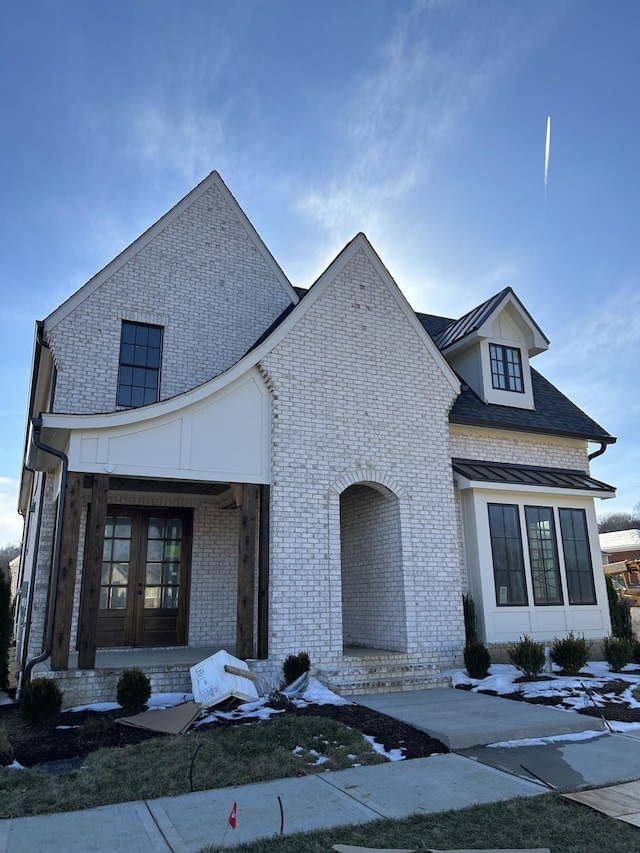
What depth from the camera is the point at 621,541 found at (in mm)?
44625

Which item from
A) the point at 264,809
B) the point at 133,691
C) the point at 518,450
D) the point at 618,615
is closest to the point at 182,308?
the point at 133,691

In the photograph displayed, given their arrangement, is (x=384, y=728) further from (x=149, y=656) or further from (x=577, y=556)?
(x=577, y=556)

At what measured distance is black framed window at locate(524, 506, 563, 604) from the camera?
12133 mm

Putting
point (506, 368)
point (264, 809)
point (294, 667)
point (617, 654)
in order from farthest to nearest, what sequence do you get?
1. point (506, 368)
2. point (617, 654)
3. point (294, 667)
4. point (264, 809)

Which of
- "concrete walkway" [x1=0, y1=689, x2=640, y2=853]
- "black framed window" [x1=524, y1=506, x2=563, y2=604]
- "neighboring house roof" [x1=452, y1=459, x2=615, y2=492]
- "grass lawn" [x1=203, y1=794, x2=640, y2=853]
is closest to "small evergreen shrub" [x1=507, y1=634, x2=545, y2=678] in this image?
"black framed window" [x1=524, y1=506, x2=563, y2=604]

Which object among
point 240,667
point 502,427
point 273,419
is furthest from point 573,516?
point 240,667

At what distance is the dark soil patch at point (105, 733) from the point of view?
6.00m

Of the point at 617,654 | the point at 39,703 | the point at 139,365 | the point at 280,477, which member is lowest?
the point at 39,703

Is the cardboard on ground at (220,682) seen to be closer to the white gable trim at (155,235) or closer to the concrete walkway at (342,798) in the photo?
the concrete walkway at (342,798)

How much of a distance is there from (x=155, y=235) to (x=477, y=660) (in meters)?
10.2

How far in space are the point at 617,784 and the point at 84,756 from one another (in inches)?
194

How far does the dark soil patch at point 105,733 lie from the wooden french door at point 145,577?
11.6 ft

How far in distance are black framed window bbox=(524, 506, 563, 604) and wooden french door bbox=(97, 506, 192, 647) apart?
7.05 metres

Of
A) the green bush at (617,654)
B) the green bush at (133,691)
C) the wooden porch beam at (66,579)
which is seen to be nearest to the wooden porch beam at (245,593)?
the green bush at (133,691)
